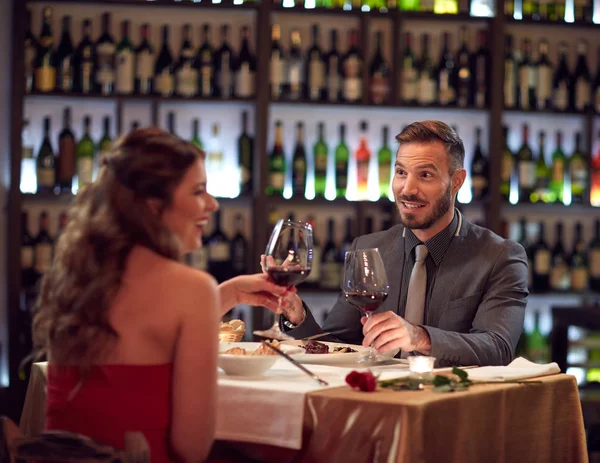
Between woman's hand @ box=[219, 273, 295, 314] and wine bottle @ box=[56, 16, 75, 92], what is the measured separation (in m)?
2.51

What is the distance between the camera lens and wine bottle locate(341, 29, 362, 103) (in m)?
4.14

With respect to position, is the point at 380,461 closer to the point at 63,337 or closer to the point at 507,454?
the point at 507,454

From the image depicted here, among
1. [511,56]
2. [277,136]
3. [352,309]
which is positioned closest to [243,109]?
[277,136]

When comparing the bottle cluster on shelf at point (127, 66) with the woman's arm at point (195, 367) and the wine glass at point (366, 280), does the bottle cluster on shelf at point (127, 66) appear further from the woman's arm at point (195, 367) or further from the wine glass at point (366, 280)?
the woman's arm at point (195, 367)

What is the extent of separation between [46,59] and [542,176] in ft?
8.27

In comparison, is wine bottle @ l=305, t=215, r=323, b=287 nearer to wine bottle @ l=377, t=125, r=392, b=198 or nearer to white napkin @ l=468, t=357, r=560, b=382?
wine bottle @ l=377, t=125, r=392, b=198

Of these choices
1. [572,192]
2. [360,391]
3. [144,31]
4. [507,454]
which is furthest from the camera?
[572,192]

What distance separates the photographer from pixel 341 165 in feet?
14.0

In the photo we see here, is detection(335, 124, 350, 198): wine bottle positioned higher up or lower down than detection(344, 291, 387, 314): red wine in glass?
higher up

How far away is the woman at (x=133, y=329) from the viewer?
1299 mm

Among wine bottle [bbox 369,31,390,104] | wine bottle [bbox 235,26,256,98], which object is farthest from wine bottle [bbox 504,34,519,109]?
wine bottle [bbox 235,26,256,98]

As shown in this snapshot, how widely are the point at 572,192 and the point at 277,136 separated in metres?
1.54

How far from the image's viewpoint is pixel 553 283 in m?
4.36

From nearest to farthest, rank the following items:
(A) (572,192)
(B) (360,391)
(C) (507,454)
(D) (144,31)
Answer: (B) (360,391) < (C) (507,454) < (D) (144,31) < (A) (572,192)
